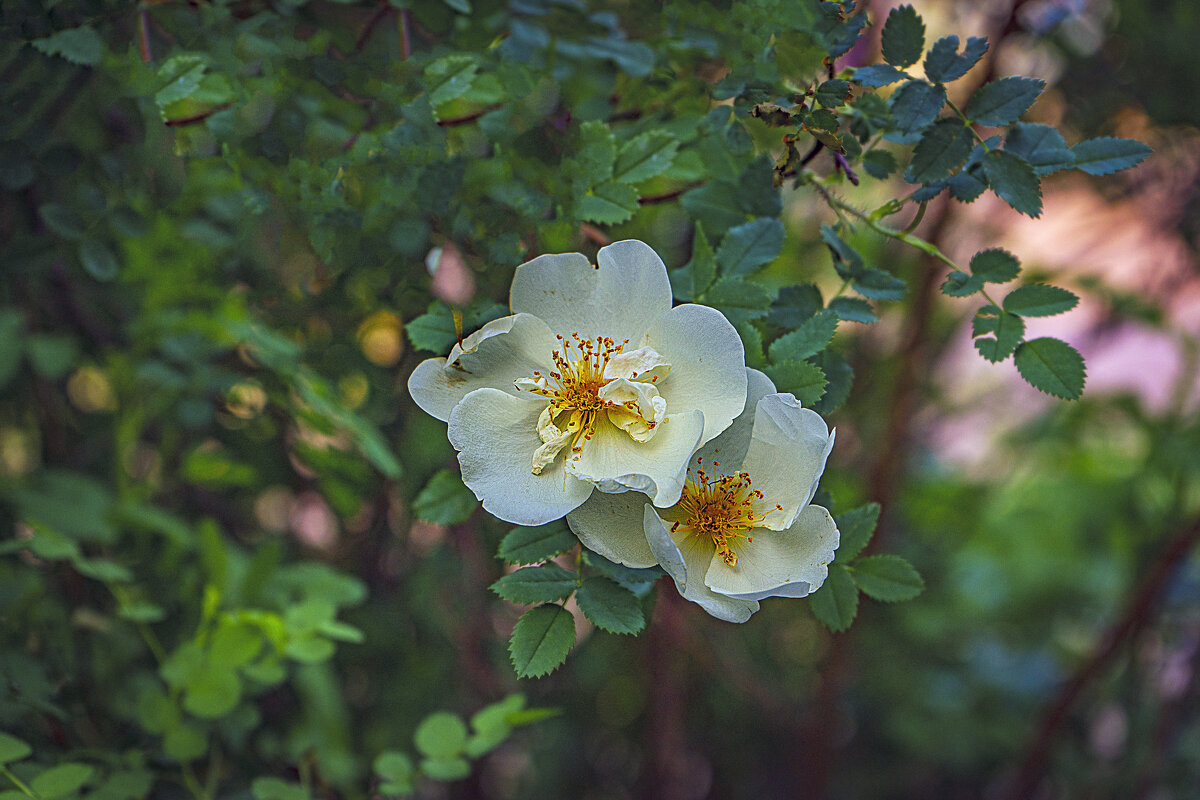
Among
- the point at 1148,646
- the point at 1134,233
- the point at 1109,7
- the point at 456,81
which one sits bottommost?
the point at 1148,646

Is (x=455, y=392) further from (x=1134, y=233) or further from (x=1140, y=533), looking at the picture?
(x=1134, y=233)

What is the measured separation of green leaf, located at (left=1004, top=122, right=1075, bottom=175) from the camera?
0.39 metres

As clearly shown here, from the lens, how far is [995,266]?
407 millimetres

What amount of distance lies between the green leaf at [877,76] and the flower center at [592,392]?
0.16 m

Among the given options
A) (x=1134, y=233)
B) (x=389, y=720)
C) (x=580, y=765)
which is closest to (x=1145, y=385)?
(x=1134, y=233)

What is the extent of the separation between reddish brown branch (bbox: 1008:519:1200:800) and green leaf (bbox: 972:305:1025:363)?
568 millimetres

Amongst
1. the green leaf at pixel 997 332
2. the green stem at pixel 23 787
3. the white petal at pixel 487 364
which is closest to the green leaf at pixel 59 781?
the green stem at pixel 23 787

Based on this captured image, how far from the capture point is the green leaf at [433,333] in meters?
0.38

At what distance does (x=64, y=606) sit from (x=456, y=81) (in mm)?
549

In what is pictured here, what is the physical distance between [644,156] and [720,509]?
192mm

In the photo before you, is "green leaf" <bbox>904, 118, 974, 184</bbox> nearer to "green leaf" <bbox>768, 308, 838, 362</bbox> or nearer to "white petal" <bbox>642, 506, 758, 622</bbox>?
"green leaf" <bbox>768, 308, 838, 362</bbox>

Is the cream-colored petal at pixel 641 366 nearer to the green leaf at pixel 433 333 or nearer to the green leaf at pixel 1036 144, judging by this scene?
the green leaf at pixel 433 333

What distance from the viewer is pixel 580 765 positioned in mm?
1133

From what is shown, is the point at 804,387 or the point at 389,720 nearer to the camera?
the point at 804,387
